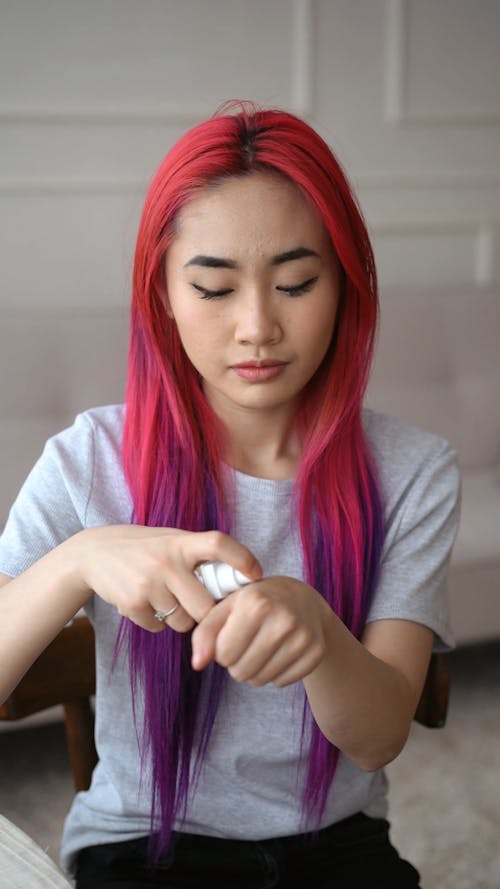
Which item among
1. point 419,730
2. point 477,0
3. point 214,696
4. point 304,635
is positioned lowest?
point 419,730

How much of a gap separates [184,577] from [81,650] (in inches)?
12.1

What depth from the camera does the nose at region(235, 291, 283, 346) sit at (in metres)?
0.92

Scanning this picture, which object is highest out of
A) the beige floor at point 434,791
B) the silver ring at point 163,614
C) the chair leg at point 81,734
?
the silver ring at point 163,614

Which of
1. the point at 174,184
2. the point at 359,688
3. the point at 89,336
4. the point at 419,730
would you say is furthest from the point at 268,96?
the point at 359,688

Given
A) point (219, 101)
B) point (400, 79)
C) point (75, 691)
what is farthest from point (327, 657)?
point (400, 79)

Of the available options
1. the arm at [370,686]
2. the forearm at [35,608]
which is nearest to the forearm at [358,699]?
the arm at [370,686]

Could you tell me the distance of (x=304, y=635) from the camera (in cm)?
73

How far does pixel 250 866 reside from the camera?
0.98 metres

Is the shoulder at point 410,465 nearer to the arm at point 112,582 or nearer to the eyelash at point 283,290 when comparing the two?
the eyelash at point 283,290

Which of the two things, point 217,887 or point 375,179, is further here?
point 375,179

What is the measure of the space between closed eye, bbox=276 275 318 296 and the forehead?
3cm

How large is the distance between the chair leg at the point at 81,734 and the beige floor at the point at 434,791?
2.90ft

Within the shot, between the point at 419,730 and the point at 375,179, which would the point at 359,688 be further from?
the point at 375,179

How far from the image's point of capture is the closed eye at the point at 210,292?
94 centimetres
